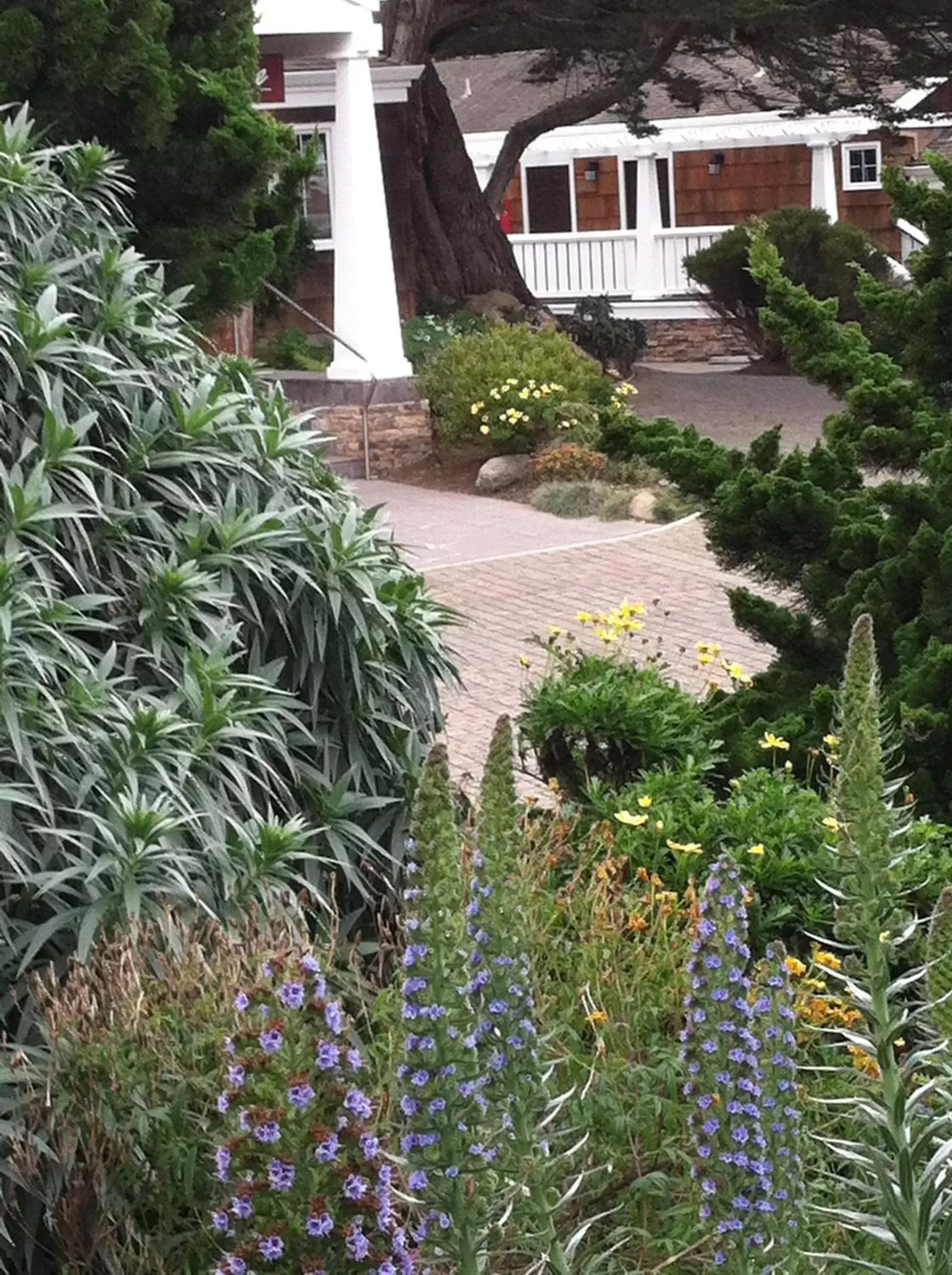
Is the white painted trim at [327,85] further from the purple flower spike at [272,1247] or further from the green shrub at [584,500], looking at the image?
the purple flower spike at [272,1247]

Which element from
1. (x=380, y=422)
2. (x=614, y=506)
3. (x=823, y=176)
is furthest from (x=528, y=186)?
(x=614, y=506)

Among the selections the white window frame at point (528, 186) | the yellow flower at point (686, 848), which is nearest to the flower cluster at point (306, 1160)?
the yellow flower at point (686, 848)

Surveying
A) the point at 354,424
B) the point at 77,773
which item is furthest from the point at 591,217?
the point at 77,773

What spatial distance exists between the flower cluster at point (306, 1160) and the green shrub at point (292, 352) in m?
17.2

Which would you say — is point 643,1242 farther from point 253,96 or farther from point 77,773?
point 253,96

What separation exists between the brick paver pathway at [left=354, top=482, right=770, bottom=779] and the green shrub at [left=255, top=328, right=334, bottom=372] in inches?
170

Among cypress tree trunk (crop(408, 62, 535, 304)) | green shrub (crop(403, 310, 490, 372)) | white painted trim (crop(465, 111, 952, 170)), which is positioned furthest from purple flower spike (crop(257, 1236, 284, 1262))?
white painted trim (crop(465, 111, 952, 170))

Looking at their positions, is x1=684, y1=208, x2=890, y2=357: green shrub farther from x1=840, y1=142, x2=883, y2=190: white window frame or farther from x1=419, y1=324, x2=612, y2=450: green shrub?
x1=840, y1=142, x2=883, y2=190: white window frame

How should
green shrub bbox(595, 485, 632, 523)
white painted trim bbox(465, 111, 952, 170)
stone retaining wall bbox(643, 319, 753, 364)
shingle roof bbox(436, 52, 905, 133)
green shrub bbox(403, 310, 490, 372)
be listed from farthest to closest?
shingle roof bbox(436, 52, 905, 133), white painted trim bbox(465, 111, 952, 170), stone retaining wall bbox(643, 319, 753, 364), green shrub bbox(403, 310, 490, 372), green shrub bbox(595, 485, 632, 523)

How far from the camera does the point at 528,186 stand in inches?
1350

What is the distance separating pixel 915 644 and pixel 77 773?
8.60 feet

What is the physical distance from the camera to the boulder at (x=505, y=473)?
15.6 metres

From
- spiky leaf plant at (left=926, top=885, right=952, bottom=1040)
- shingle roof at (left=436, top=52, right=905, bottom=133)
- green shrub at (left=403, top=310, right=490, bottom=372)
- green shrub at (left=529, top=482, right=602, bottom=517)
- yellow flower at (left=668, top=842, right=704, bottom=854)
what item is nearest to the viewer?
spiky leaf plant at (left=926, top=885, right=952, bottom=1040)

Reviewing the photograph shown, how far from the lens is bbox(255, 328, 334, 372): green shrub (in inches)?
773
